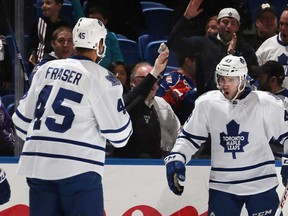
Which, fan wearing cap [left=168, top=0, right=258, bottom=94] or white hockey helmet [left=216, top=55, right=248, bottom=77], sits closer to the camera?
white hockey helmet [left=216, top=55, right=248, bottom=77]

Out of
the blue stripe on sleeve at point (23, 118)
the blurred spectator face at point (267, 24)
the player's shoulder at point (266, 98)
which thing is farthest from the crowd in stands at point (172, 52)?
the blue stripe on sleeve at point (23, 118)

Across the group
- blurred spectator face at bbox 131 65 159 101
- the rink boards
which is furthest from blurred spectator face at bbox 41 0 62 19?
the rink boards

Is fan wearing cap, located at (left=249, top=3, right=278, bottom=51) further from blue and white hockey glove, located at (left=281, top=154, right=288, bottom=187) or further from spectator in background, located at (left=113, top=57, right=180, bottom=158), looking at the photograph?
blue and white hockey glove, located at (left=281, top=154, right=288, bottom=187)

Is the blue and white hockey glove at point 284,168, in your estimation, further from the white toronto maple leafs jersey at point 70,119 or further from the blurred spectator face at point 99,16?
the blurred spectator face at point 99,16

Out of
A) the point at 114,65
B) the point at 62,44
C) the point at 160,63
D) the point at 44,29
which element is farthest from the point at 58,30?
the point at 160,63

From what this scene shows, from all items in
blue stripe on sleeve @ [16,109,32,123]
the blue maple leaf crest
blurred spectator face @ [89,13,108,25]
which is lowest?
the blue maple leaf crest

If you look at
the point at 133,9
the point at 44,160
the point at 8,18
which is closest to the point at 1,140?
the point at 8,18

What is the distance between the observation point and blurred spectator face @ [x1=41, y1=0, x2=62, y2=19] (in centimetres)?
580

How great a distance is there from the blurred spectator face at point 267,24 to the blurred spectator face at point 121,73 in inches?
40.9

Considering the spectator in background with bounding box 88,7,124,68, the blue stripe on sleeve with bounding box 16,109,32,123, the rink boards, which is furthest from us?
the spectator in background with bounding box 88,7,124,68

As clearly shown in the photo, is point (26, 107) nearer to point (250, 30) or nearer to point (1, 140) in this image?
point (1, 140)

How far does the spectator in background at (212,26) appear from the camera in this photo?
5.96 metres

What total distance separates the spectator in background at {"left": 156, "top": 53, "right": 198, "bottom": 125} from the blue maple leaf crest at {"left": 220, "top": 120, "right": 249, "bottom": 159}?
598 millimetres

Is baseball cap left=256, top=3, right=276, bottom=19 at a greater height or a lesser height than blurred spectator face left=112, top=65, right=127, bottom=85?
greater
